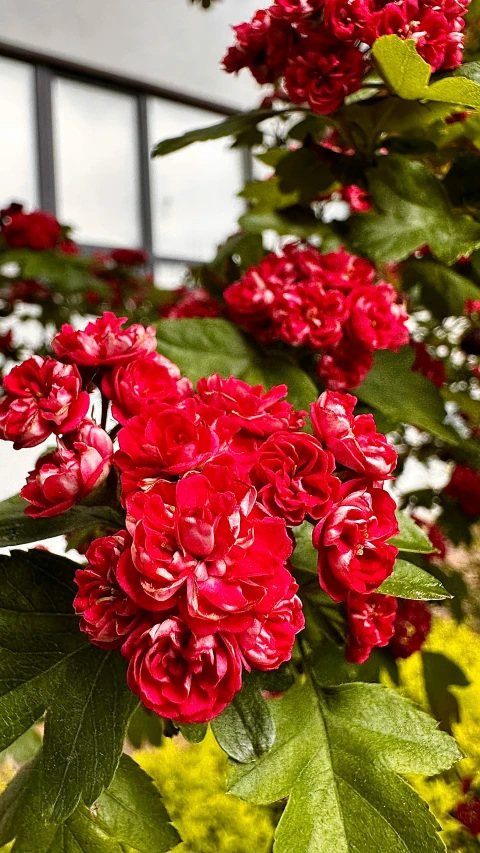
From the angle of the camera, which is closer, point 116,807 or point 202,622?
point 202,622

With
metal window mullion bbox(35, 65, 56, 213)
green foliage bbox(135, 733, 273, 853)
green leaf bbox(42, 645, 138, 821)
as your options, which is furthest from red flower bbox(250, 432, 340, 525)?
metal window mullion bbox(35, 65, 56, 213)

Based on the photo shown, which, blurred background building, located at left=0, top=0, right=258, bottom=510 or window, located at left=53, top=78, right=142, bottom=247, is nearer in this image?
blurred background building, located at left=0, top=0, right=258, bottom=510

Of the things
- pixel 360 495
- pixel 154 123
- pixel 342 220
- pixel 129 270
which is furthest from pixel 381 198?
pixel 154 123

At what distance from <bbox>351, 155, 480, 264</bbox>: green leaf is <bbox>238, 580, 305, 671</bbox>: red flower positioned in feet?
0.85

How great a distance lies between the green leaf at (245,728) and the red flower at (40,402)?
0.48 feet

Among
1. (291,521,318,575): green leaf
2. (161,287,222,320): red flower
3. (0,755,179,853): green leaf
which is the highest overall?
(291,521,318,575): green leaf

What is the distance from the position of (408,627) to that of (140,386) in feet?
1.16

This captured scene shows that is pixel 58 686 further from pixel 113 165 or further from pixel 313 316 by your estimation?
pixel 113 165

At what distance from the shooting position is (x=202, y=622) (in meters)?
0.25

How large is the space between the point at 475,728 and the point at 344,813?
1.84 ft

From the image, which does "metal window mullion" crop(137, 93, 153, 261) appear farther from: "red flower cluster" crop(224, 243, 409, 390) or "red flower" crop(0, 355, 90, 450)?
"red flower" crop(0, 355, 90, 450)

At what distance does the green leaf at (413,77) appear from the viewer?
0.38m

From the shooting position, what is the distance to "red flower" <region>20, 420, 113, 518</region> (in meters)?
0.31

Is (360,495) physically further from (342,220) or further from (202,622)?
(342,220)
